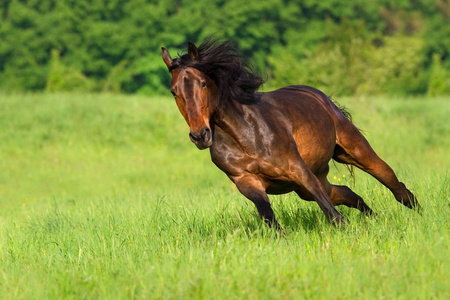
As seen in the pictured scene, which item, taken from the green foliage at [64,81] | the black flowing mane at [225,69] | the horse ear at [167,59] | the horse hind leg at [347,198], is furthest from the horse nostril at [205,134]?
the green foliage at [64,81]

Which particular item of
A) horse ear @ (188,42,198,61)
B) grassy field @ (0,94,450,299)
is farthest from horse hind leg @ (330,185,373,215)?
horse ear @ (188,42,198,61)

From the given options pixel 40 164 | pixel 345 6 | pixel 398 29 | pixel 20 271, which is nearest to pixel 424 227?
pixel 20 271

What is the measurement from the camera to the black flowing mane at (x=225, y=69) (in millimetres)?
6670

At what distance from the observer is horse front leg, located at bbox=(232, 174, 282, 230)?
6781 millimetres

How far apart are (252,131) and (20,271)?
2.27 meters

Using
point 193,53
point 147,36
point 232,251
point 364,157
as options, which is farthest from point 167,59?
point 147,36

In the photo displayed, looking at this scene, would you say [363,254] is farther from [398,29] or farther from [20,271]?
[398,29]

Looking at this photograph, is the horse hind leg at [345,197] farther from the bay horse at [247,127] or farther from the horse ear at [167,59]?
the horse ear at [167,59]

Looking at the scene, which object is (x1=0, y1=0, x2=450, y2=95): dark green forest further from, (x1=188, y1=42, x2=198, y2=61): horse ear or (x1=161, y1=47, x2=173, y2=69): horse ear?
(x1=188, y1=42, x2=198, y2=61): horse ear

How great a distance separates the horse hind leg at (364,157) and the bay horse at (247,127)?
0.49m

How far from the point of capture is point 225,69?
691cm

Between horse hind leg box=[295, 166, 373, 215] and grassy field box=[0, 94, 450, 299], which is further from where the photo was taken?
horse hind leg box=[295, 166, 373, 215]

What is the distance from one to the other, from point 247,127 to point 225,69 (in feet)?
1.77

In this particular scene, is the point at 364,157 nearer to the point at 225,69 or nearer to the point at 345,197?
the point at 345,197
